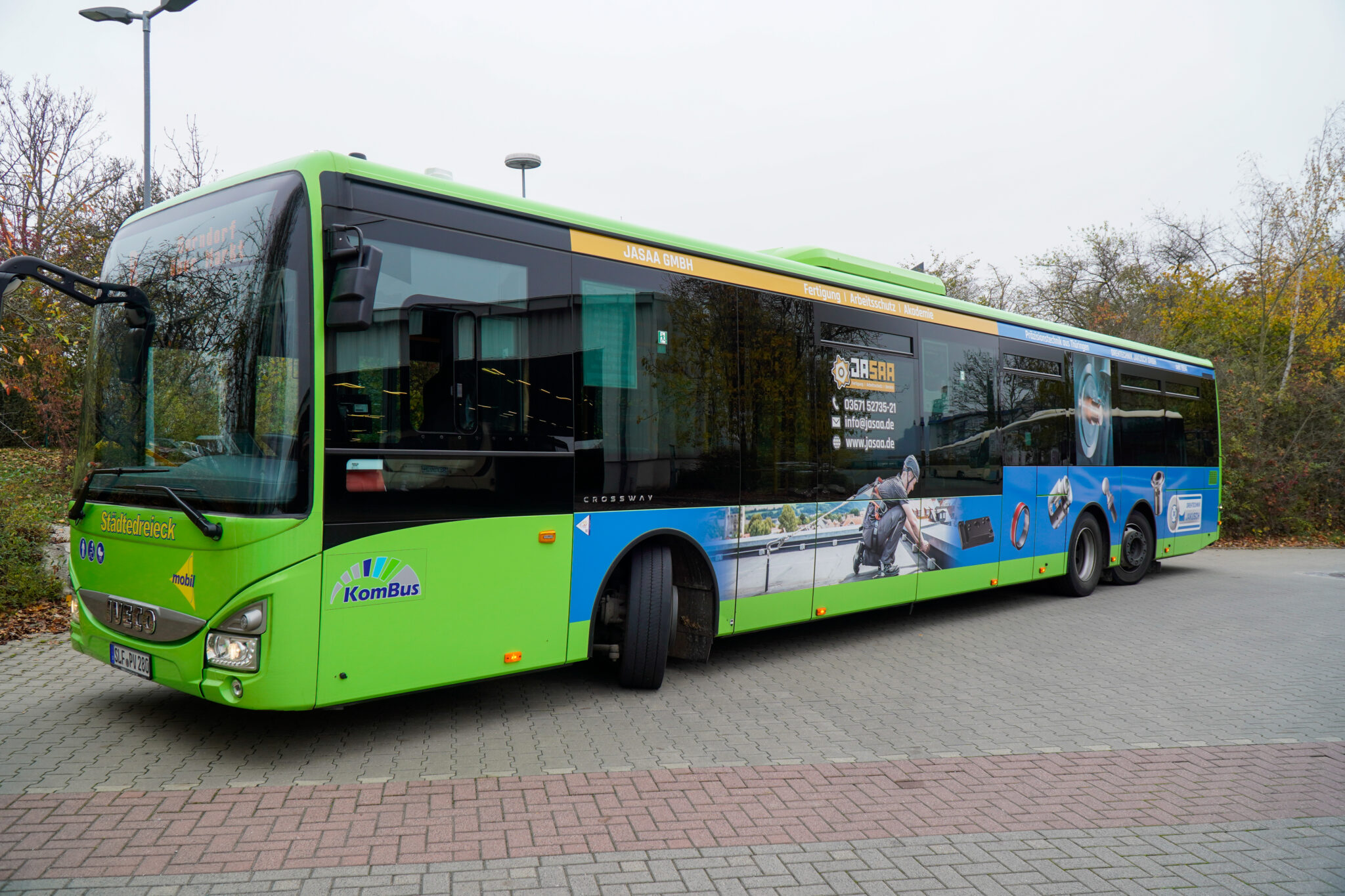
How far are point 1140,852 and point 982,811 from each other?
69 centimetres

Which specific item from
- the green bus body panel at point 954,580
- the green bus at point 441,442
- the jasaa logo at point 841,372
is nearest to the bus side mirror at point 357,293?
the green bus at point 441,442

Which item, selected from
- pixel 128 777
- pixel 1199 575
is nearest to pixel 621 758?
pixel 128 777

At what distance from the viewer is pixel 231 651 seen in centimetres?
447

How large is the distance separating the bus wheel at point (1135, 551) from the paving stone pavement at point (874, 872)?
8.66 meters

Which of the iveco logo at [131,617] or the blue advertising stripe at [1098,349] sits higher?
the blue advertising stripe at [1098,349]

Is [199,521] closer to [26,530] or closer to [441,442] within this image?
[441,442]

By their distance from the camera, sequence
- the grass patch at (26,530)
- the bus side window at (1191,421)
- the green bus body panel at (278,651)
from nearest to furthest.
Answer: the green bus body panel at (278,651)
the grass patch at (26,530)
the bus side window at (1191,421)

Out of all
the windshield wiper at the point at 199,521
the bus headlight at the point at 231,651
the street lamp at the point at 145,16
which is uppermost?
the street lamp at the point at 145,16

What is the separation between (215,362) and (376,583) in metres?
1.42

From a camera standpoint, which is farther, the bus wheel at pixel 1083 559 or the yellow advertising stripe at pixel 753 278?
the bus wheel at pixel 1083 559

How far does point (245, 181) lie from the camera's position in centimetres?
491

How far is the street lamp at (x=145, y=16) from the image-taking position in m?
10.7

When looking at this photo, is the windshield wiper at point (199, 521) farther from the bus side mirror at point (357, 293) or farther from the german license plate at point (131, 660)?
the bus side mirror at point (357, 293)

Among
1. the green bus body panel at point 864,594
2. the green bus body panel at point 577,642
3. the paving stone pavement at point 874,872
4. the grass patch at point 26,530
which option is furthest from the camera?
the grass patch at point 26,530
